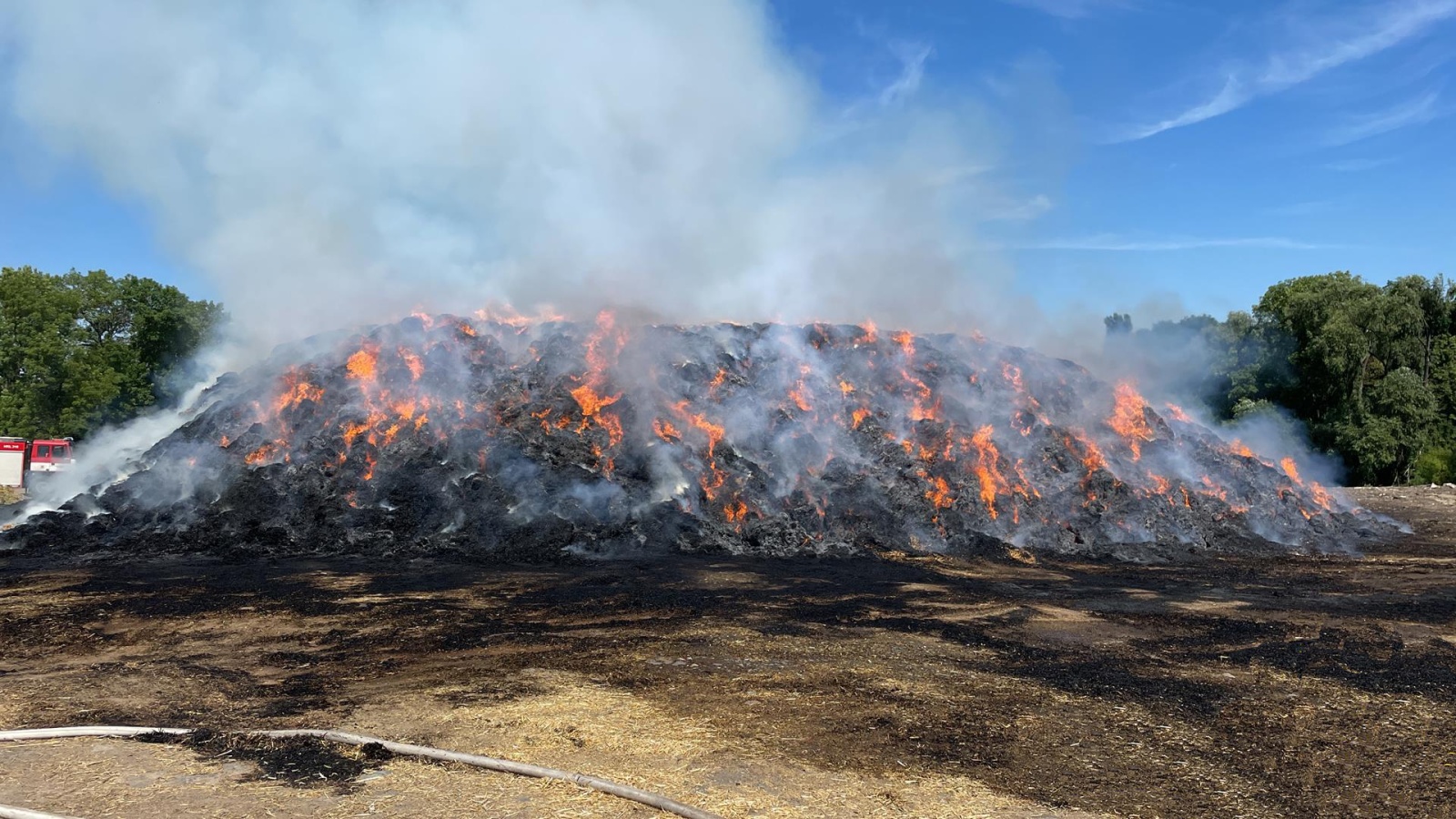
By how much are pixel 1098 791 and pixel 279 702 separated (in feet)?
25.2

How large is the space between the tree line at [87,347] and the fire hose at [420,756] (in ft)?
139

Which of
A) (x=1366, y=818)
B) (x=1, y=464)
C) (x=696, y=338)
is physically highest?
(x=696, y=338)

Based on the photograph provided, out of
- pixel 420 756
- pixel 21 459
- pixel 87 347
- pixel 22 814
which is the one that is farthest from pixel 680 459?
pixel 87 347

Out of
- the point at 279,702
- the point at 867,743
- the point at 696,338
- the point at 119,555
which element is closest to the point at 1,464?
the point at 119,555

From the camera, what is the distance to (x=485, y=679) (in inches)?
385

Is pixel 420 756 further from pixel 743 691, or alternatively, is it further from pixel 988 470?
pixel 988 470

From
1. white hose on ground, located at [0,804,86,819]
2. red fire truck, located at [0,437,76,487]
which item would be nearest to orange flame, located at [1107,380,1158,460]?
white hose on ground, located at [0,804,86,819]

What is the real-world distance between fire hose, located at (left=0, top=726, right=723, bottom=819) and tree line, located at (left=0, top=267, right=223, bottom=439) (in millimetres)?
42383

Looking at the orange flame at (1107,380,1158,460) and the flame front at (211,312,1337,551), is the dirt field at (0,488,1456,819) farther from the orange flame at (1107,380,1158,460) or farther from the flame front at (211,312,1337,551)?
the orange flame at (1107,380,1158,460)

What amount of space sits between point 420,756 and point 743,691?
3.44 m

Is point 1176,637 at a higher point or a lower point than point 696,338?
lower

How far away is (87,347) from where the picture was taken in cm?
4938

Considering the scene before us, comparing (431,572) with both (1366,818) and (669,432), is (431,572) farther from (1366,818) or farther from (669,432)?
(1366,818)

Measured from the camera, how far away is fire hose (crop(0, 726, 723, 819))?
6.13 metres
